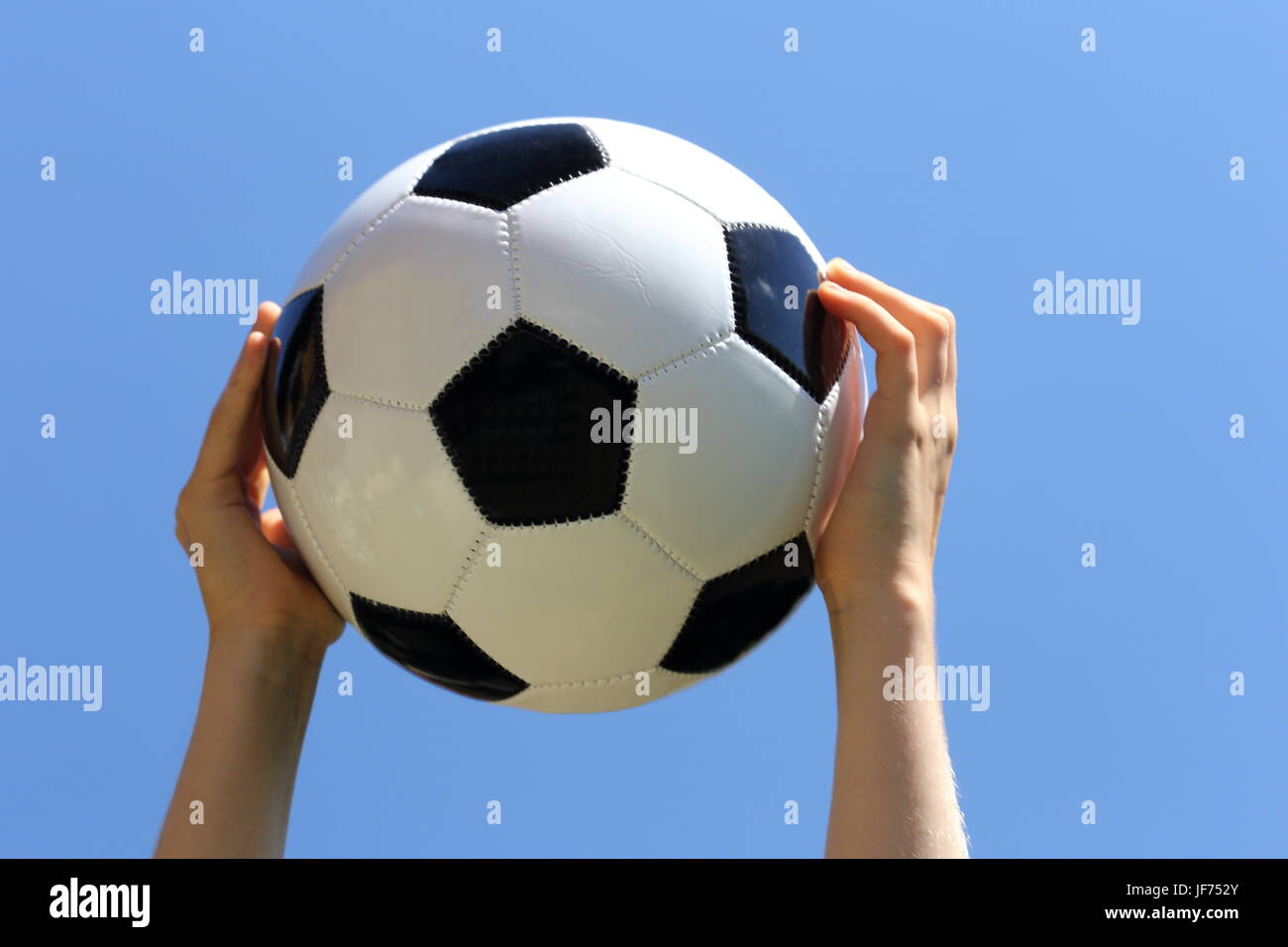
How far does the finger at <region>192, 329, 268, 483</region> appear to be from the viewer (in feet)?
14.0

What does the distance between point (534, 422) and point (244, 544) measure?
1.40 meters

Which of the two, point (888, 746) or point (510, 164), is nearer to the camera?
point (888, 746)

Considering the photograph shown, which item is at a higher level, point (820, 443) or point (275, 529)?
point (820, 443)

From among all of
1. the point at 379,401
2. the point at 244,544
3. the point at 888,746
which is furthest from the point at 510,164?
the point at 888,746

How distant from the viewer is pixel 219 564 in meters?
4.48

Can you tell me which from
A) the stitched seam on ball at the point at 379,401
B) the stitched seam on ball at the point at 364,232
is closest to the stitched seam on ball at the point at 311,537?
the stitched seam on ball at the point at 379,401

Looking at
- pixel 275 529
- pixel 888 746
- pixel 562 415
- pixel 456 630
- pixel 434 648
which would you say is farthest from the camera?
pixel 275 529

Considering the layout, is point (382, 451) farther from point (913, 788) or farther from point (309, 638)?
point (913, 788)

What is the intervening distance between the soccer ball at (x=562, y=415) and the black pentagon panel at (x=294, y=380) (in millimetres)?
13

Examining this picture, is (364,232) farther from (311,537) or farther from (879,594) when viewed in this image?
(879,594)

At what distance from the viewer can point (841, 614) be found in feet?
13.2

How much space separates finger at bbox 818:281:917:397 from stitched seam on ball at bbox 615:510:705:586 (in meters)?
0.87

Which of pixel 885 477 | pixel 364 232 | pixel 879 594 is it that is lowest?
pixel 879 594
